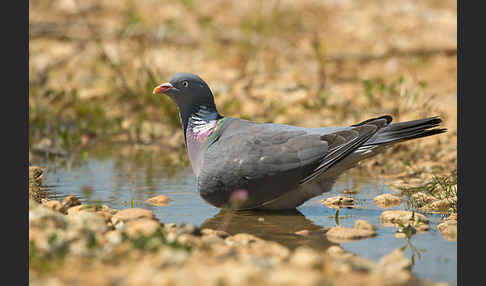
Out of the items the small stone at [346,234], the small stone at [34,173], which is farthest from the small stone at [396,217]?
the small stone at [34,173]

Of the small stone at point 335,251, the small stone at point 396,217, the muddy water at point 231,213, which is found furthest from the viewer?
the small stone at point 396,217

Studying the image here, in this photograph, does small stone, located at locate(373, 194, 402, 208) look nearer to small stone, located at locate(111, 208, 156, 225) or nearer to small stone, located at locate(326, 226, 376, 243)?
small stone, located at locate(326, 226, 376, 243)

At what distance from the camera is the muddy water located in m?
3.73

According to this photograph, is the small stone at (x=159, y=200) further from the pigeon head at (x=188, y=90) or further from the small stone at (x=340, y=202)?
the small stone at (x=340, y=202)

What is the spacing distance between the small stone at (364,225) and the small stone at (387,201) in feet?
2.20

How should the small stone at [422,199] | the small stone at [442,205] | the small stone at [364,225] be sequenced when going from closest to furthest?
the small stone at [364,225] → the small stone at [442,205] → the small stone at [422,199]

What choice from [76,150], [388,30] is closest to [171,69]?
[76,150]

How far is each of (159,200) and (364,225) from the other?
1.49 metres

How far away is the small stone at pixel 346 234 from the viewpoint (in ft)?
13.0

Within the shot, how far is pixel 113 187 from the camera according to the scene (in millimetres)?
5246

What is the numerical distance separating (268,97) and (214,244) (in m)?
4.58

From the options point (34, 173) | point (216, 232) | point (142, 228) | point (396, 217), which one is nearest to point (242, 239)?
point (216, 232)

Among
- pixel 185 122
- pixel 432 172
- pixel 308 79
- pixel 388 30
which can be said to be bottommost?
pixel 432 172

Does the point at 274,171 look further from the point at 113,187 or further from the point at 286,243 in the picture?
the point at 113,187
